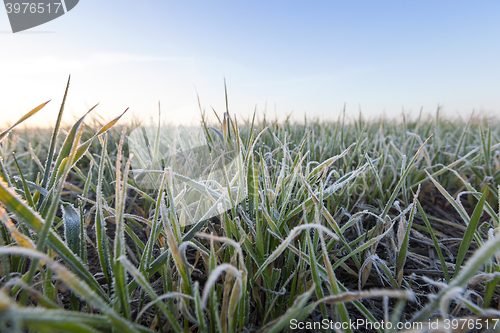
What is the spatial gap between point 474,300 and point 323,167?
43cm

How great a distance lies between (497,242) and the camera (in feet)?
0.99

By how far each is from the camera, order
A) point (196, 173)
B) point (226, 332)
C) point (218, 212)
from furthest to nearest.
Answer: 1. point (196, 173)
2. point (218, 212)
3. point (226, 332)

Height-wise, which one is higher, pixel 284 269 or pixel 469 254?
pixel 284 269

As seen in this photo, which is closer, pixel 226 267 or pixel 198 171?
pixel 226 267

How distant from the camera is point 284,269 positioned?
577 mm

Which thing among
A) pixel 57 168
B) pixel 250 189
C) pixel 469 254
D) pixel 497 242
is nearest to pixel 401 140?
pixel 469 254

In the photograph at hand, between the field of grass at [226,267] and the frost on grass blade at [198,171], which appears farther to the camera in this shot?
the frost on grass blade at [198,171]

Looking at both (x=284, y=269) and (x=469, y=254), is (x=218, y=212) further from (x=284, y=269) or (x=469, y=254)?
(x=469, y=254)

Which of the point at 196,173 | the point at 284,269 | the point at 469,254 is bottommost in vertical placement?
the point at 469,254

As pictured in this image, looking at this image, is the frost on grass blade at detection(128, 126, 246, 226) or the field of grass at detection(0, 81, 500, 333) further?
the frost on grass blade at detection(128, 126, 246, 226)

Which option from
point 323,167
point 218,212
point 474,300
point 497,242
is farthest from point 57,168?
point 474,300

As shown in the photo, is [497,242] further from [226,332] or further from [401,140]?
[401,140]

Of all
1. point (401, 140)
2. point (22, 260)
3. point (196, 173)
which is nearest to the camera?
point (22, 260)

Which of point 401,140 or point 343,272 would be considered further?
point 401,140
